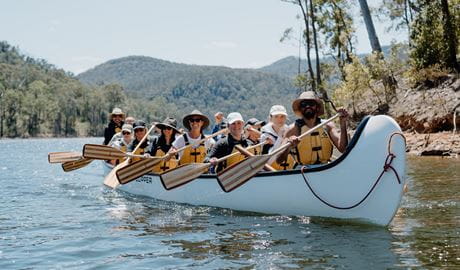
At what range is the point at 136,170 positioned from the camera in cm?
1109

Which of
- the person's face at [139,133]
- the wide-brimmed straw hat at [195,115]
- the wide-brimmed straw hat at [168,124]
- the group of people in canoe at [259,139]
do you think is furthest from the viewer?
the person's face at [139,133]

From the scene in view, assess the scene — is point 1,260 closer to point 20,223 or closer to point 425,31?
point 20,223

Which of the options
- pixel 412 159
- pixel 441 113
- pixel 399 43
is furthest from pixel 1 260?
pixel 399 43

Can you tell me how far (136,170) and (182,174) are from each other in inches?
76.9

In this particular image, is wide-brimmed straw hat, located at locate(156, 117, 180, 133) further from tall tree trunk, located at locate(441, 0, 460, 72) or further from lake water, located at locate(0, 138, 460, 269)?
tall tree trunk, located at locate(441, 0, 460, 72)

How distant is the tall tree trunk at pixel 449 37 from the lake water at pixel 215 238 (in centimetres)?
1527

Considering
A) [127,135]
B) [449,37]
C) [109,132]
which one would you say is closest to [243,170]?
[127,135]

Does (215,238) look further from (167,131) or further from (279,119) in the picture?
(167,131)

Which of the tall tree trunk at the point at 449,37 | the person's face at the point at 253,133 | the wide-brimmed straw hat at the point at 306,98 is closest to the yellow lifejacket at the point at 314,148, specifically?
the wide-brimmed straw hat at the point at 306,98

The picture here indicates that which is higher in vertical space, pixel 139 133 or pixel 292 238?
pixel 139 133

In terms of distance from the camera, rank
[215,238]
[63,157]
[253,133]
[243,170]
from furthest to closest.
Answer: [63,157]
[253,133]
[243,170]
[215,238]

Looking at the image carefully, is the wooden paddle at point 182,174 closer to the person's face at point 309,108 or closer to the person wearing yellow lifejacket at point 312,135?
the person wearing yellow lifejacket at point 312,135

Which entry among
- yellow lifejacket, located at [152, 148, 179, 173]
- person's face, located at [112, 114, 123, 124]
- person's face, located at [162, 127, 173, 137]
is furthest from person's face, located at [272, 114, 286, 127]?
person's face, located at [112, 114, 123, 124]

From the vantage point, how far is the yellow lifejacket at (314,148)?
8.18m
